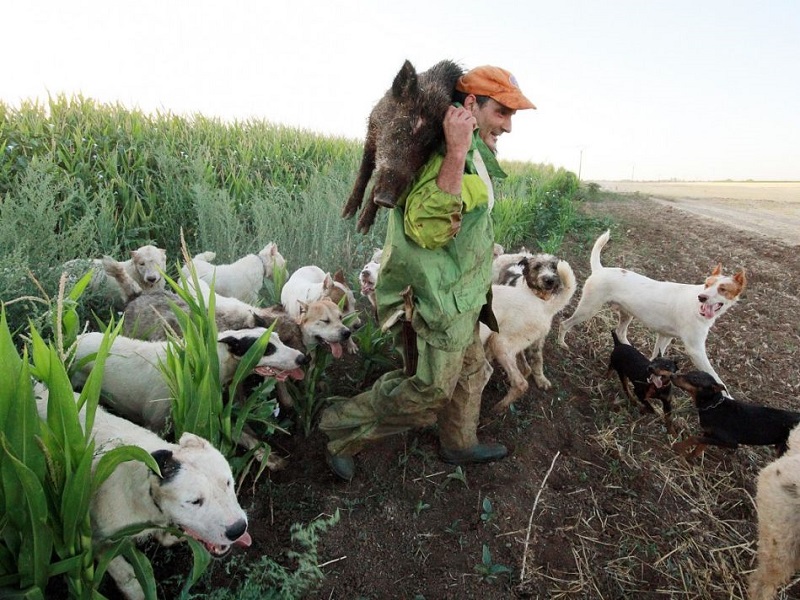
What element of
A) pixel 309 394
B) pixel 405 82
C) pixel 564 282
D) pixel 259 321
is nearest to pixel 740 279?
pixel 564 282

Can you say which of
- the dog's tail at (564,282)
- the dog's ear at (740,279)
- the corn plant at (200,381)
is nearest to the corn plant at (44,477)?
the corn plant at (200,381)

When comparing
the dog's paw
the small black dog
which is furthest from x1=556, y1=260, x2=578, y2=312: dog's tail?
the dog's paw

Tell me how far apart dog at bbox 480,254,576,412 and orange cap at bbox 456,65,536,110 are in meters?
1.79

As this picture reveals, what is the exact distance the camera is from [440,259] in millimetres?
2324

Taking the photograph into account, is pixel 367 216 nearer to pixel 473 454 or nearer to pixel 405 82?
pixel 405 82

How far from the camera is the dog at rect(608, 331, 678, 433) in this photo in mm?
3693

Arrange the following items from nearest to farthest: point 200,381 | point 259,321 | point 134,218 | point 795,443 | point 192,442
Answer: point 192,442
point 200,381
point 795,443
point 259,321
point 134,218

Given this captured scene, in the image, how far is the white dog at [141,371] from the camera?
8.77ft

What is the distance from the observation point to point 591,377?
4.43 metres

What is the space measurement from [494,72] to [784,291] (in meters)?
7.28

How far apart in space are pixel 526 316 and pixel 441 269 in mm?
1621

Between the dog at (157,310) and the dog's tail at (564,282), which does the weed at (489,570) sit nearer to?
the dog at (157,310)

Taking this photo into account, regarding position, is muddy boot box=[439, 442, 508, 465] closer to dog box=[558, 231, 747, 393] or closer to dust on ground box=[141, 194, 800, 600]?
dust on ground box=[141, 194, 800, 600]

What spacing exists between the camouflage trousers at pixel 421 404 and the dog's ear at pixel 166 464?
3.73 feet
